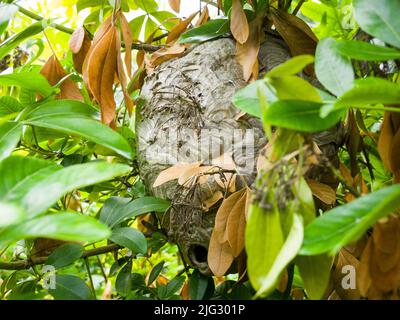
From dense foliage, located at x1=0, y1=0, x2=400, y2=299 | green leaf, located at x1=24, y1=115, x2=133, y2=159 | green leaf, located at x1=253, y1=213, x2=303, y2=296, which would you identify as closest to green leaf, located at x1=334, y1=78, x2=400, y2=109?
dense foliage, located at x1=0, y1=0, x2=400, y2=299

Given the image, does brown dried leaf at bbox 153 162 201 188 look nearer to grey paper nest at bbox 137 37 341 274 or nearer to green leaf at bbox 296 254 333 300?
grey paper nest at bbox 137 37 341 274

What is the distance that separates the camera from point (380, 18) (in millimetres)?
540

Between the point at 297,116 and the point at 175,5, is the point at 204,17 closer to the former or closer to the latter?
the point at 175,5

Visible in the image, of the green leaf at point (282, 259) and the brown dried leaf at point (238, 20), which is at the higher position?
the brown dried leaf at point (238, 20)

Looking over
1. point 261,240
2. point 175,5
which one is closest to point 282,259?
point 261,240

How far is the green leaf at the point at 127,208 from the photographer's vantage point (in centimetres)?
85

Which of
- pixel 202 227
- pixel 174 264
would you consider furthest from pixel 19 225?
pixel 174 264

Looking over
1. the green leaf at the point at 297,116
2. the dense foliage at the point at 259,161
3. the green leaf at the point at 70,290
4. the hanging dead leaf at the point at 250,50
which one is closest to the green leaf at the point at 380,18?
the dense foliage at the point at 259,161

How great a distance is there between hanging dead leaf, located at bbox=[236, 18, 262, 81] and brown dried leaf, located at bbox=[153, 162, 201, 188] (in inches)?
8.4

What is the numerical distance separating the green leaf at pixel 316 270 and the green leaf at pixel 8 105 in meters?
0.64

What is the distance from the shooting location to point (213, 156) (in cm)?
86

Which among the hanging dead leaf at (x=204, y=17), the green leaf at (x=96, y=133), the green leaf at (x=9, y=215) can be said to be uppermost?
the hanging dead leaf at (x=204, y=17)

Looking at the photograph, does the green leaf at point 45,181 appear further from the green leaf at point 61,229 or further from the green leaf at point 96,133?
the green leaf at point 96,133
